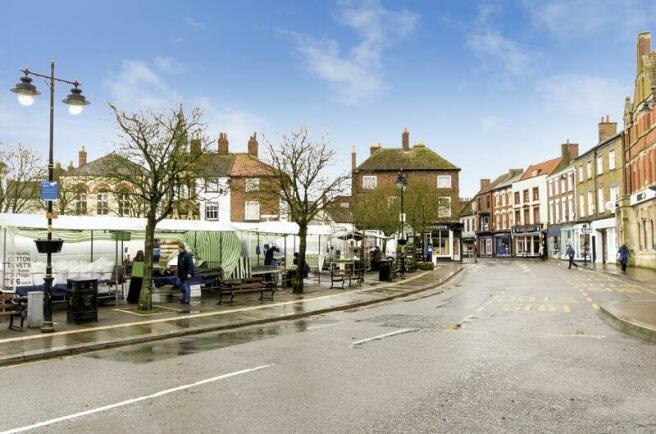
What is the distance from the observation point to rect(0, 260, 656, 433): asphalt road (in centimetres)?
560

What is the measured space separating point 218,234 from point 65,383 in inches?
623

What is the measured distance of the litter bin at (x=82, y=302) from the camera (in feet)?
43.0

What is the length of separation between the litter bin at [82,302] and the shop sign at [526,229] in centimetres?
6041

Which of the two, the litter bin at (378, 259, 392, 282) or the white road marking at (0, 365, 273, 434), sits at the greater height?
the litter bin at (378, 259, 392, 282)

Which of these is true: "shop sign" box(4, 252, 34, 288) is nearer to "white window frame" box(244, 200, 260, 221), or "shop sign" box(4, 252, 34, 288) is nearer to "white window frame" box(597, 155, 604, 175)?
"white window frame" box(244, 200, 260, 221)

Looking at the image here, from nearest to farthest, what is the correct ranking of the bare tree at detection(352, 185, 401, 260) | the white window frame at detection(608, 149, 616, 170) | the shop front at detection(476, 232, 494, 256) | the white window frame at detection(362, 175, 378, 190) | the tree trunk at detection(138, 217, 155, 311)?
1. the tree trunk at detection(138, 217, 155, 311)
2. the bare tree at detection(352, 185, 401, 260)
3. the white window frame at detection(608, 149, 616, 170)
4. the white window frame at detection(362, 175, 378, 190)
5. the shop front at detection(476, 232, 494, 256)

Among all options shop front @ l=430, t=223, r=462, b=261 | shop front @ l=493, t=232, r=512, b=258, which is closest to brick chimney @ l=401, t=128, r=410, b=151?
shop front @ l=430, t=223, r=462, b=261

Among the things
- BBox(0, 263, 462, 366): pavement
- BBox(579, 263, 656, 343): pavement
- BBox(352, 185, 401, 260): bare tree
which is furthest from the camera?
BBox(352, 185, 401, 260): bare tree

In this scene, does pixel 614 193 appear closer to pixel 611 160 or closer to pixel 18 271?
pixel 611 160

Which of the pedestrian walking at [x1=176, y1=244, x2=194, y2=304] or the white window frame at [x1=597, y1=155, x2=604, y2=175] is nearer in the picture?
the pedestrian walking at [x1=176, y1=244, x2=194, y2=304]

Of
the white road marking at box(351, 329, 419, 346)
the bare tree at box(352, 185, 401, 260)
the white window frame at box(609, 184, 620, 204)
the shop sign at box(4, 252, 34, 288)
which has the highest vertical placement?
the white window frame at box(609, 184, 620, 204)

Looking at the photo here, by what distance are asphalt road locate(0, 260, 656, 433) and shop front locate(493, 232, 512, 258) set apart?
6306 cm

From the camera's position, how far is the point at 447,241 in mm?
57094

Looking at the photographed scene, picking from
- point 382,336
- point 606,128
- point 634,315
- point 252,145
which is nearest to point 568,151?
point 606,128
